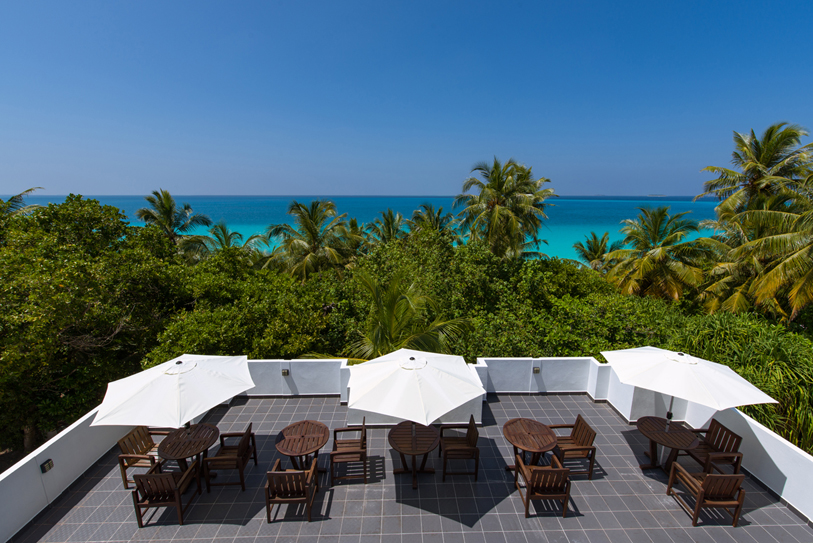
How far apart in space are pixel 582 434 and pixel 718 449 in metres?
2.16

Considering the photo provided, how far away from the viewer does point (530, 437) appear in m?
6.05

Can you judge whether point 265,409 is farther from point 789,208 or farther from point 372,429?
point 789,208

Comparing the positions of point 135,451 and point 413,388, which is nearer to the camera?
point 413,388

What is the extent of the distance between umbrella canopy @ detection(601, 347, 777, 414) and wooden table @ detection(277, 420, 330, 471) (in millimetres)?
4962

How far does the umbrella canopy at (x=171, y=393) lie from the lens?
501 cm

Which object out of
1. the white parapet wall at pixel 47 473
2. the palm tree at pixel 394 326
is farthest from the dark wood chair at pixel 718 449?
the white parapet wall at pixel 47 473

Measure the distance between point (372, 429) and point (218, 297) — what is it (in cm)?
756

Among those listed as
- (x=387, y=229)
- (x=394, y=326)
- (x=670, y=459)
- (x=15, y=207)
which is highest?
(x=15, y=207)

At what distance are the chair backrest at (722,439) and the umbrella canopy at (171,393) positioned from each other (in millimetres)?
7580

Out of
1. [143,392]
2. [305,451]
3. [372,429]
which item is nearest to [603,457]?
[372,429]

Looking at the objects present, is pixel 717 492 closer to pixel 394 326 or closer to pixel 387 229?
pixel 394 326

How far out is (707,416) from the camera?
7.13 m

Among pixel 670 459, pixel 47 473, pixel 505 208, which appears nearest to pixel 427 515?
pixel 670 459

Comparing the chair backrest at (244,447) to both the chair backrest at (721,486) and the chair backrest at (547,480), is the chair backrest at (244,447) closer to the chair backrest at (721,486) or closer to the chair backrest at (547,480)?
the chair backrest at (547,480)
